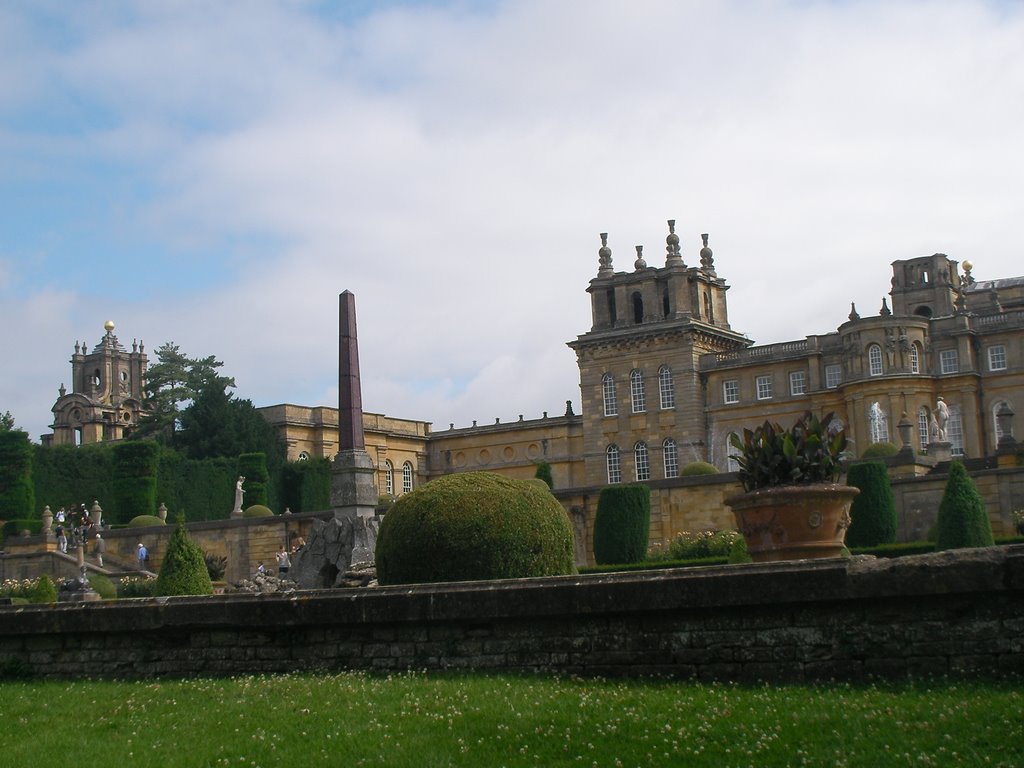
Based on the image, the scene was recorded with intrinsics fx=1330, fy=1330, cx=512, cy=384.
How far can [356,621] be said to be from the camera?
1025cm

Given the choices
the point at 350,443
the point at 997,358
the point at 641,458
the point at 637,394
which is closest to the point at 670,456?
the point at 641,458

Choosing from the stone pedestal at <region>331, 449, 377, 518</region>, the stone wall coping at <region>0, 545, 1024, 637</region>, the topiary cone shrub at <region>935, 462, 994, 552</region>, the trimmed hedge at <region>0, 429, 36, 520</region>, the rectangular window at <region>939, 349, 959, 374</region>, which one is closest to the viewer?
the stone wall coping at <region>0, 545, 1024, 637</region>

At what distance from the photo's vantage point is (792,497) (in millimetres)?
13609

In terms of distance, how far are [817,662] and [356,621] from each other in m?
3.54

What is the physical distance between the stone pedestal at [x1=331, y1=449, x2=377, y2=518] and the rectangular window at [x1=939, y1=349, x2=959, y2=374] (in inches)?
1384

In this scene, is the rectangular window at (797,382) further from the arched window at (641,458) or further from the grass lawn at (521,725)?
the grass lawn at (521,725)

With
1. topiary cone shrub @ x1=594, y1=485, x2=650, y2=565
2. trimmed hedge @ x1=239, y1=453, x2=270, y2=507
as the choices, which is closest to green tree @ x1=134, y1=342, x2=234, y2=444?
trimmed hedge @ x1=239, y1=453, x2=270, y2=507

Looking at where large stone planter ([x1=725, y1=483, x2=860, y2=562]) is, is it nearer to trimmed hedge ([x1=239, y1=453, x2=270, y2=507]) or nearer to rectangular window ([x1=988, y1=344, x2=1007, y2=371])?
rectangular window ([x1=988, y1=344, x2=1007, y2=371])

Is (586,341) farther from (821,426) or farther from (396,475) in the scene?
(821,426)

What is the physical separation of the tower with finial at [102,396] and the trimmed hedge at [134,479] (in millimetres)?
43199

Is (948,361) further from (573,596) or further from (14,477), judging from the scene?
(573,596)

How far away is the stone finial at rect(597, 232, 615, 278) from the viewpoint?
218ft

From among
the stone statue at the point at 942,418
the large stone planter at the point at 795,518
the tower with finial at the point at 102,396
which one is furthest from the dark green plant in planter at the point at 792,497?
the tower with finial at the point at 102,396

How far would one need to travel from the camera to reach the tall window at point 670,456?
62781 mm
